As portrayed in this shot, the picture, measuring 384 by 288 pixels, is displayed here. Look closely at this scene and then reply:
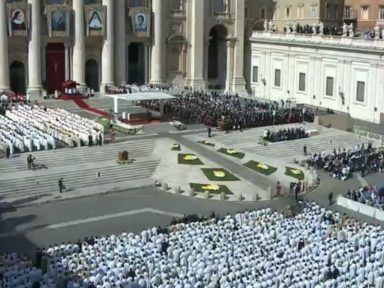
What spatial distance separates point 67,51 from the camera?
71688 mm

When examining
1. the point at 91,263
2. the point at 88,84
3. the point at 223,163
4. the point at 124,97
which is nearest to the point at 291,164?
the point at 223,163

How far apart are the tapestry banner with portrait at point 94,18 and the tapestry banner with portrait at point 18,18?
237 inches

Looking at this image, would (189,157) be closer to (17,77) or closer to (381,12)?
(17,77)

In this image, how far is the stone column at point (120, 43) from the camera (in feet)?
238

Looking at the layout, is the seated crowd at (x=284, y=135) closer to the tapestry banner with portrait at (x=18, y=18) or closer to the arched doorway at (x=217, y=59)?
the arched doorway at (x=217, y=59)

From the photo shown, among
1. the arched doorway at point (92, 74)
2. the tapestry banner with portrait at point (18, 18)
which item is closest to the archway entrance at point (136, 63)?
the arched doorway at point (92, 74)

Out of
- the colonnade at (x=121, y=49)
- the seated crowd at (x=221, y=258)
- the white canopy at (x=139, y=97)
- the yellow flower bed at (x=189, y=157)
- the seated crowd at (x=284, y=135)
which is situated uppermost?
the colonnade at (x=121, y=49)

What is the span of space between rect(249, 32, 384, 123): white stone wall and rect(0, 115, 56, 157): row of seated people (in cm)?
2965

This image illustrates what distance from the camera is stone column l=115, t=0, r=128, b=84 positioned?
2852 inches

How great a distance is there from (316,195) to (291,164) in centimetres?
693

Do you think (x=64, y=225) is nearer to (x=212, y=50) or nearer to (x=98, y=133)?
(x=98, y=133)

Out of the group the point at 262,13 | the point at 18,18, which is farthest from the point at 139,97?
the point at 262,13

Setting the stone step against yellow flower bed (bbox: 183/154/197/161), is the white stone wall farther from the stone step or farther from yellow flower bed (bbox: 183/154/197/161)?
the stone step

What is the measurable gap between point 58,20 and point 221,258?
47376mm
